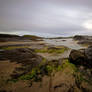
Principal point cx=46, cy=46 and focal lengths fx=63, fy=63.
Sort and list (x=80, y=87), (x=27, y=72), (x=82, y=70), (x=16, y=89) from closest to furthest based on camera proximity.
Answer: (x=16, y=89) → (x=80, y=87) → (x=27, y=72) → (x=82, y=70)

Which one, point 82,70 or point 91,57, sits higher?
point 91,57

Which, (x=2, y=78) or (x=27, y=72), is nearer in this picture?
(x=2, y=78)

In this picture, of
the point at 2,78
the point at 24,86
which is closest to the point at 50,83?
the point at 24,86

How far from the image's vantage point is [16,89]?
10.7 ft

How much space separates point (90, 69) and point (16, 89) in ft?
17.8

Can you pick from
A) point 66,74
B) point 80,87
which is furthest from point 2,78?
point 80,87

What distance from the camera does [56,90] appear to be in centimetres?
338

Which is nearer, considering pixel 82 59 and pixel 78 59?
pixel 82 59

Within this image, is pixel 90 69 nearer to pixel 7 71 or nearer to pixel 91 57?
pixel 91 57

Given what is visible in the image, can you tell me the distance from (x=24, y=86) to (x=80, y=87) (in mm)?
3213

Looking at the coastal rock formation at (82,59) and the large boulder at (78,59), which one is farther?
the large boulder at (78,59)

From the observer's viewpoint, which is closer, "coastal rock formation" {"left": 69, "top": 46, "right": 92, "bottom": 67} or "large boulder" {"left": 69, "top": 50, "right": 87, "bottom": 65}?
"coastal rock formation" {"left": 69, "top": 46, "right": 92, "bottom": 67}

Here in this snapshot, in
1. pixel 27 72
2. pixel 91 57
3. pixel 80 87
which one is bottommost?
pixel 80 87

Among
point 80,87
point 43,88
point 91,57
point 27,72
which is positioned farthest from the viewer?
point 91,57
